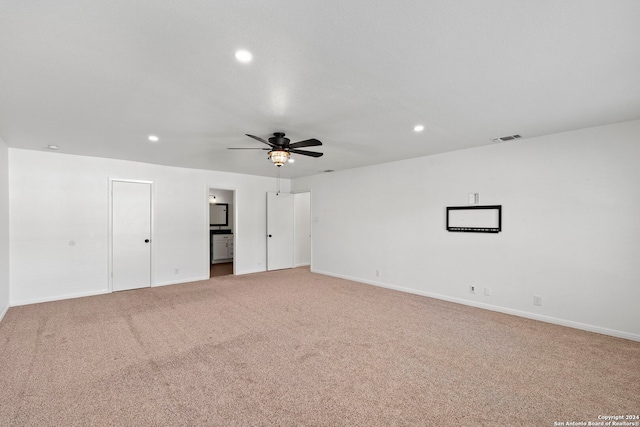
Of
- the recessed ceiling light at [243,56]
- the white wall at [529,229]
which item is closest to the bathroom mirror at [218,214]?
the white wall at [529,229]

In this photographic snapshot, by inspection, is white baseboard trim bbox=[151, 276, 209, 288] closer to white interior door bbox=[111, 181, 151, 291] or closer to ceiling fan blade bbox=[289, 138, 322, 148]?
white interior door bbox=[111, 181, 151, 291]

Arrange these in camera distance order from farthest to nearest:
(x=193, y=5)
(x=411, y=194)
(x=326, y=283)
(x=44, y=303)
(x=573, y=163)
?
1. (x=326, y=283)
2. (x=411, y=194)
3. (x=44, y=303)
4. (x=573, y=163)
5. (x=193, y=5)

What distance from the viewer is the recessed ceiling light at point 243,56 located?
6.31 ft

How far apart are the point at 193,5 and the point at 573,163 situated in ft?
14.5

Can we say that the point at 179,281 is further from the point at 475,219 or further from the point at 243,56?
the point at 475,219

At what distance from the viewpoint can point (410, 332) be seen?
342 cm

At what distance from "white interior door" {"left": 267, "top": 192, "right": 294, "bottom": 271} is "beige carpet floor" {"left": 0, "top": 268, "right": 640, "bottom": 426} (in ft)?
10.4

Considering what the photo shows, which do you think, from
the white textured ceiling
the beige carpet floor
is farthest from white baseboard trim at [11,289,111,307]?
the white textured ceiling

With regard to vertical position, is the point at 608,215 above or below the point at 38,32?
below

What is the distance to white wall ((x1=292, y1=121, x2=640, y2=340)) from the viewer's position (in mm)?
3326

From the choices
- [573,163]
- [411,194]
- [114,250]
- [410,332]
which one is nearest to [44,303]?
[114,250]

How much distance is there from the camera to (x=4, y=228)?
162 inches

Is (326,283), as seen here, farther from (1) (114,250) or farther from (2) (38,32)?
(2) (38,32)

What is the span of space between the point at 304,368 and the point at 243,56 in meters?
2.58
